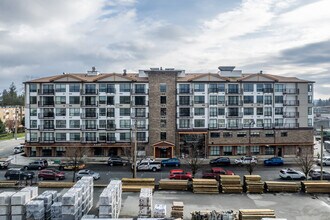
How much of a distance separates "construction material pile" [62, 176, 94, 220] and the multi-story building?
3472 cm

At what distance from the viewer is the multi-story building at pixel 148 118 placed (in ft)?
191

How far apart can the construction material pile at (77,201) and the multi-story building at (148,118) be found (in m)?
A: 34.7

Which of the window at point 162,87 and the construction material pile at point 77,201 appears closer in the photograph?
the construction material pile at point 77,201

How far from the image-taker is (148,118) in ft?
192

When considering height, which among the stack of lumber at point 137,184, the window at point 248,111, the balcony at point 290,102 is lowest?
the stack of lumber at point 137,184

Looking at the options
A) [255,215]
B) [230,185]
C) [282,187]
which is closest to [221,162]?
[282,187]

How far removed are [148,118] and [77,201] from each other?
38884mm

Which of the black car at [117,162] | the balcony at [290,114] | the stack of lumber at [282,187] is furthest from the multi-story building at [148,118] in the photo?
the stack of lumber at [282,187]

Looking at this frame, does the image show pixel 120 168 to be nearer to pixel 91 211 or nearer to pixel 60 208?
pixel 91 211

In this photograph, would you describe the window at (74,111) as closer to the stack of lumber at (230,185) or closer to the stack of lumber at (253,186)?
the stack of lumber at (230,185)

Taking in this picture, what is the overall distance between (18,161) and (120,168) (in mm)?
18244

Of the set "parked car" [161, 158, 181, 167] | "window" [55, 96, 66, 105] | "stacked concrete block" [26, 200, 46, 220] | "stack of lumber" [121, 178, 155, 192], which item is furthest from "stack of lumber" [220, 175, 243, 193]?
"window" [55, 96, 66, 105]

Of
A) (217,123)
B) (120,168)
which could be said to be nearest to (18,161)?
(120,168)

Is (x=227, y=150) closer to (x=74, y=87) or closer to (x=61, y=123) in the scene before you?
(x=74, y=87)
